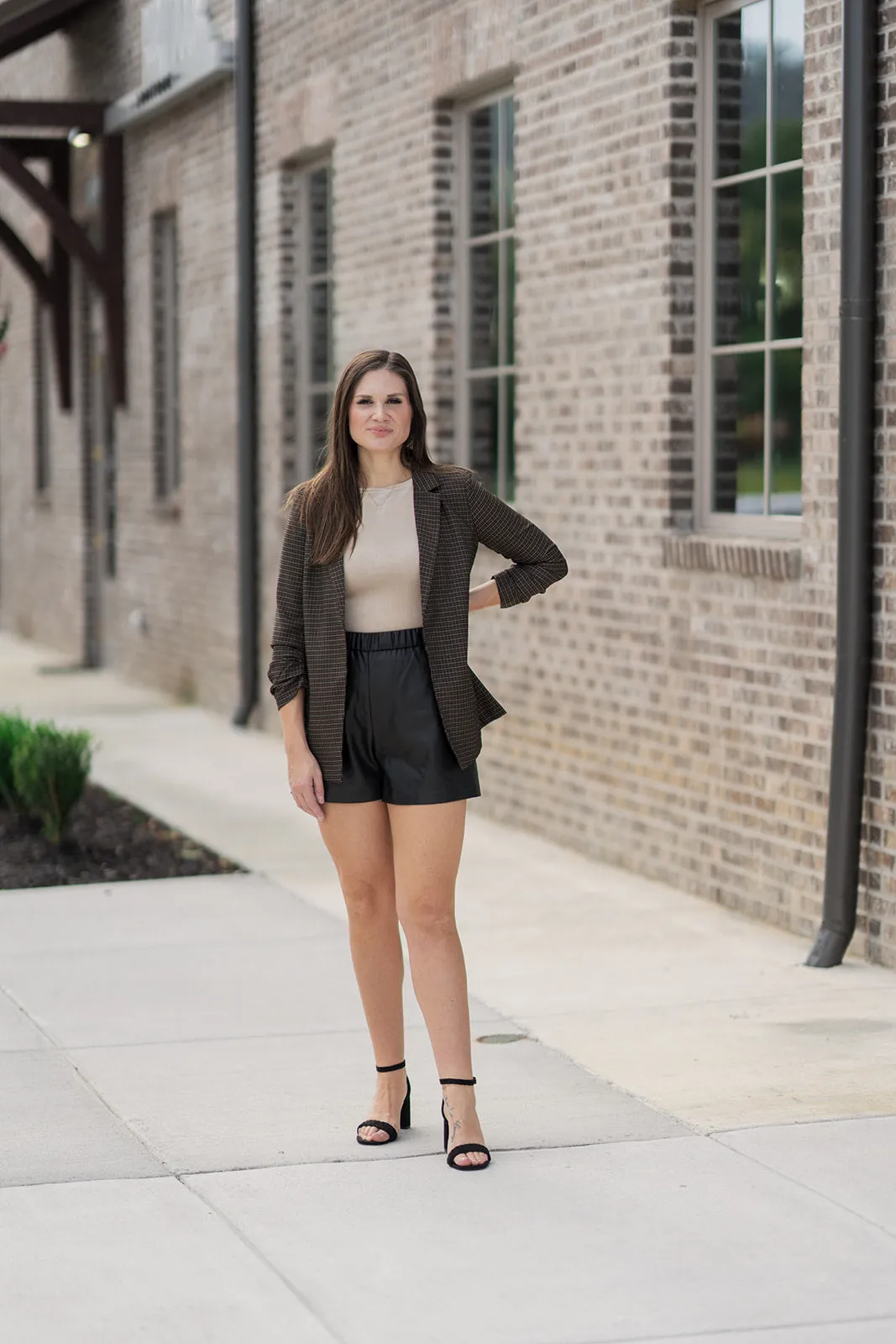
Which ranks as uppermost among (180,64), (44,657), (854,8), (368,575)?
(180,64)

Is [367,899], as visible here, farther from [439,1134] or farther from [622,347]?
[622,347]

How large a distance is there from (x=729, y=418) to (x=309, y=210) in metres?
5.38

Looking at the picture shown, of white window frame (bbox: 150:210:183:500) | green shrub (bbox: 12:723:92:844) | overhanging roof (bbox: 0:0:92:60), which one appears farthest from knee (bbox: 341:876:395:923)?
overhanging roof (bbox: 0:0:92:60)

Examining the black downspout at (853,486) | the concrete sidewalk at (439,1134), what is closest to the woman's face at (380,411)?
the concrete sidewalk at (439,1134)

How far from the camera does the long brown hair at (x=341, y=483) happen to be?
479 cm

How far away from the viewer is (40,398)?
19.3m

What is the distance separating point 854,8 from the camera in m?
6.59

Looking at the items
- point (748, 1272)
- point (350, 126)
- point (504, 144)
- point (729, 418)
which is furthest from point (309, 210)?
point (748, 1272)

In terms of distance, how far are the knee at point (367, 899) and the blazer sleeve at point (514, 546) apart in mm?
706

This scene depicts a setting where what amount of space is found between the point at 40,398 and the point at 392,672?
15.1 m

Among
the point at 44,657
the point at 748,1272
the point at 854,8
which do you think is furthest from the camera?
the point at 44,657

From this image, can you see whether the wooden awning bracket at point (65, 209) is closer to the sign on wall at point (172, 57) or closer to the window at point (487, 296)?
the sign on wall at point (172, 57)

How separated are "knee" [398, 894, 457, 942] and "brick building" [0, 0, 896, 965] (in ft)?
7.54

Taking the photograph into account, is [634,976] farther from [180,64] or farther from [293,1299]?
[180,64]
